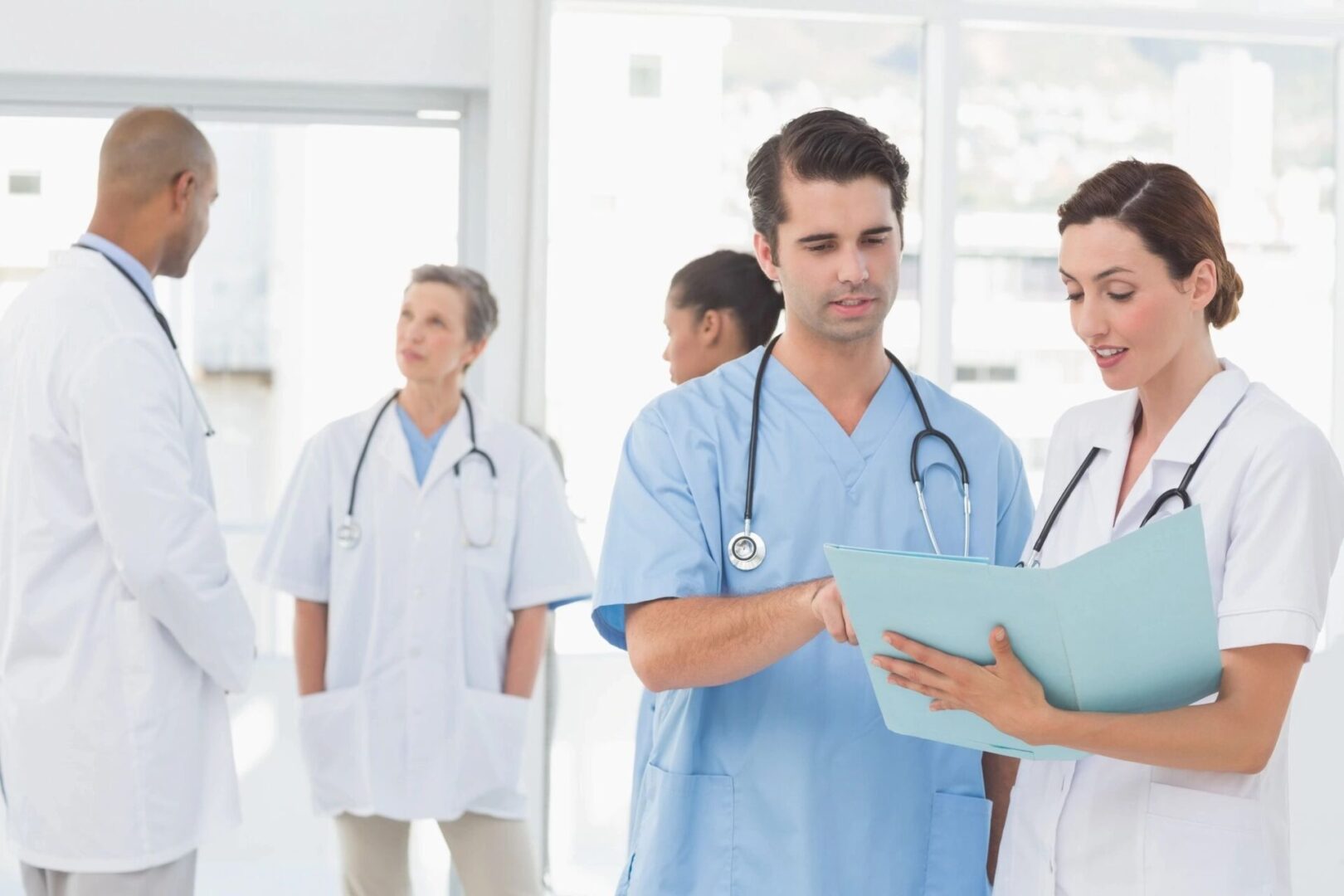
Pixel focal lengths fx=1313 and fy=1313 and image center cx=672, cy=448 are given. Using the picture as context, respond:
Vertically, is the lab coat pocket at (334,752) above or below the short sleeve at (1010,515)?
below

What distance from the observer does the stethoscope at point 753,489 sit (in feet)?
4.80

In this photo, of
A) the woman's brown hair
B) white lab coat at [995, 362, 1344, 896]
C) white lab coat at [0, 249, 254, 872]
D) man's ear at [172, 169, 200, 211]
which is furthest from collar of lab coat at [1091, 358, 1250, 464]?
man's ear at [172, 169, 200, 211]

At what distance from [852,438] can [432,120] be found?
A: 211cm

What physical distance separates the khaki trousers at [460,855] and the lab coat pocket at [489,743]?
0.27 ft

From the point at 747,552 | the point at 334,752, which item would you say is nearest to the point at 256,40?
the point at 334,752

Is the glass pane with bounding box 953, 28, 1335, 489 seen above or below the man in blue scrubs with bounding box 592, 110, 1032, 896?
above

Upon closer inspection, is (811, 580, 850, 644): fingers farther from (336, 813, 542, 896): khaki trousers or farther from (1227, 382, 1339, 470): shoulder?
(336, 813, 542, 896): khaki trousers

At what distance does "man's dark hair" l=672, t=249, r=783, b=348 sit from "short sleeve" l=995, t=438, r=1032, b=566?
72 centimetres

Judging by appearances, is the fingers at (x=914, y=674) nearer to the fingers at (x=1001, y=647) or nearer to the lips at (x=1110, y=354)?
the fingers at (x=1001, y=647)

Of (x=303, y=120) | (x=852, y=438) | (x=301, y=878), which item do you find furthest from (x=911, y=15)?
(x=301, y=878)

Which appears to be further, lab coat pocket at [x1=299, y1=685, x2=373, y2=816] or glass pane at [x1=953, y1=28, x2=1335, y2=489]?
glass pane at [x1=953, y1=28, x2=1335, y2=489]

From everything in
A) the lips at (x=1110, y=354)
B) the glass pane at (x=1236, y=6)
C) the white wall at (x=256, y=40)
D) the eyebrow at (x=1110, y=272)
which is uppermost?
the glass pane at (x=1236, y=6)

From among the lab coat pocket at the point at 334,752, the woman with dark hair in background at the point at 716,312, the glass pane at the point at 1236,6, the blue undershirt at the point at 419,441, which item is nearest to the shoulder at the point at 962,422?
the woman with dark hair in background at the point at 716,312

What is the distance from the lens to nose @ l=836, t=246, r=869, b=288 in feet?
4.78
